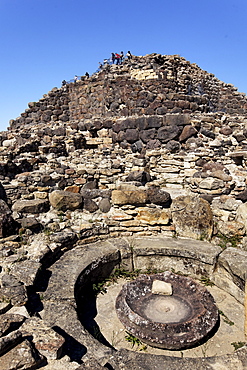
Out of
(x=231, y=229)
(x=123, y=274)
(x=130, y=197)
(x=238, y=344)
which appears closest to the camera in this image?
(x=238, y=344)

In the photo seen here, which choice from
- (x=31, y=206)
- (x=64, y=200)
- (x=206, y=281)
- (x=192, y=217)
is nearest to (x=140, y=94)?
(x=64, y=200)

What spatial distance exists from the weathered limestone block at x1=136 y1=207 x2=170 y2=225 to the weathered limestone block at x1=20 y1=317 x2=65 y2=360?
3.12 metres

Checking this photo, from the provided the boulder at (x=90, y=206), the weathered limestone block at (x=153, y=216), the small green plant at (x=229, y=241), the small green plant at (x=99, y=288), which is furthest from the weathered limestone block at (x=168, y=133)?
the small green plant at (x=99, y=288)

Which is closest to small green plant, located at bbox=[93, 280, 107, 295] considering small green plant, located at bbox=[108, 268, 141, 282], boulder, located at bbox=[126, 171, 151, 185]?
small green plant, located at bbox=[108, 268, 141, 282]

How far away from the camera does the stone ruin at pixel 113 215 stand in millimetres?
2789

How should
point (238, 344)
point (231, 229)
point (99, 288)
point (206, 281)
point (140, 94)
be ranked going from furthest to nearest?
point (140, 94), point (231, 229), point (206, 281), point (99, 288), point (238, 344)

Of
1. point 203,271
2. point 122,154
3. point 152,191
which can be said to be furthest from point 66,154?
point 203,271

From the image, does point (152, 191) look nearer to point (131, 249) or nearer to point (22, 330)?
point (131, 249)

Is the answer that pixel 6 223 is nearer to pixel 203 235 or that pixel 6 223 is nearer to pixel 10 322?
pixel 10 322

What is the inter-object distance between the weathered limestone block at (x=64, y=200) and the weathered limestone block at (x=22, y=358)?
11.4 ft

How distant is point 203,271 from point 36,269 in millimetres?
2858

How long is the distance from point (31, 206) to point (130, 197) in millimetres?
2023

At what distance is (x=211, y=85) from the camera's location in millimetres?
12859

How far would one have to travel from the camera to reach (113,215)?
18.4ft
